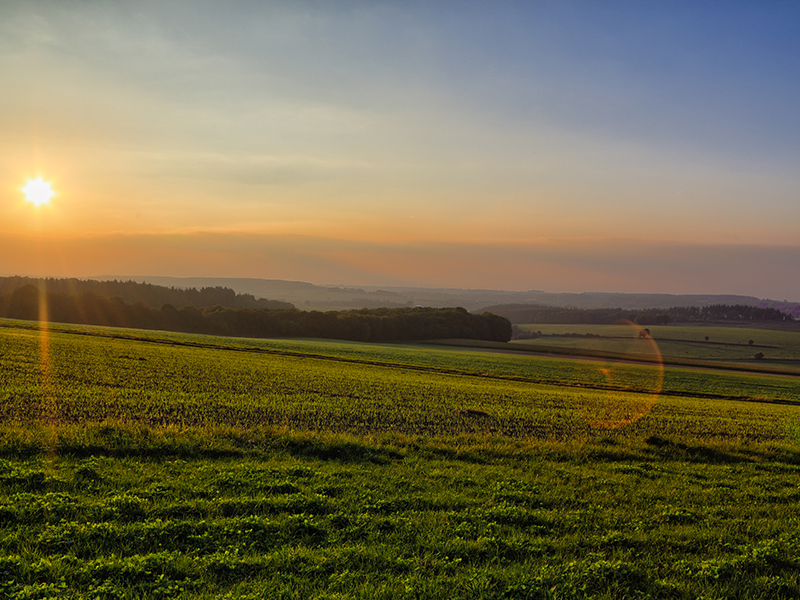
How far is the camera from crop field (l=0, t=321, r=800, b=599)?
22.8 feet

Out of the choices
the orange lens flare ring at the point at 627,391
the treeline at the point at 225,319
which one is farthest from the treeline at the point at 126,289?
the orange lens flare ring at the point at 627,391

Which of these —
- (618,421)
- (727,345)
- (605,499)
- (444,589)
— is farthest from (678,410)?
(727,345)

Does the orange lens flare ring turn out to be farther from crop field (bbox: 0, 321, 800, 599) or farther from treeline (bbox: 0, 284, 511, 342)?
treeline (bbox: 0, 284, 511, 342)

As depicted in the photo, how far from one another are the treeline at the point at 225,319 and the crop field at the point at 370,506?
97.2 m

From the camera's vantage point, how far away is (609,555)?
27.1ft

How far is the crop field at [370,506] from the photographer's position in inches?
274

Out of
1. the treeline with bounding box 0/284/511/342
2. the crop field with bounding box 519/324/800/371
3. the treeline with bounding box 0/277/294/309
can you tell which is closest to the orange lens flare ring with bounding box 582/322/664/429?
the crop field with bounding box 519/324/800/371

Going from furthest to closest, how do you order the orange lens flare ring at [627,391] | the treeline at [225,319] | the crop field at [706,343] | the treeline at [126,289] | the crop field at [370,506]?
1. the treeline at [126,289]
2. the treeline at [225,319]
3. the crop field at [706,343]
4. the orange lens flare ring at [627,391]
5. the crop field at [370,506]

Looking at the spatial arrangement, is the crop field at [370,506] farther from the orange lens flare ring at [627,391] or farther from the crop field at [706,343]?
the crop field at [706,343]

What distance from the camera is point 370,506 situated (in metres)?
Answer: 9.62

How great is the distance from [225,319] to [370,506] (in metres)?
117

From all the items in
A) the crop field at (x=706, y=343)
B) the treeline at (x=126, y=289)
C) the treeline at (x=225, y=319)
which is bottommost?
the crop field at (x=706, y=343)

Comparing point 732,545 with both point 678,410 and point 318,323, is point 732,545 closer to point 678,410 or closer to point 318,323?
point 678,410

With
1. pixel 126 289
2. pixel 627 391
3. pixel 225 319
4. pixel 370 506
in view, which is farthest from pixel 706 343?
pixel 126 289
